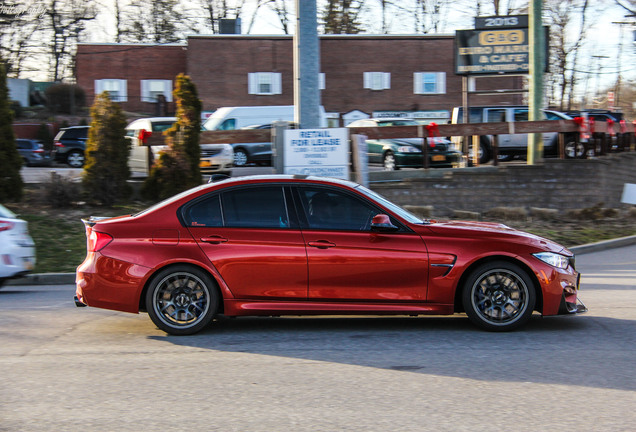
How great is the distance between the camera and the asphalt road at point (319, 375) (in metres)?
4.38

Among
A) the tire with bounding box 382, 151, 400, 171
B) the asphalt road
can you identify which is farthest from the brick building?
the asphalt road

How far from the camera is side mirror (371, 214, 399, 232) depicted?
21.2ft

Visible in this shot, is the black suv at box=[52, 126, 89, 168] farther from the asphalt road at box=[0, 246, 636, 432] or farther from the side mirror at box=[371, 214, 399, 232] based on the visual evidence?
the side mirror at box=[371, 214, 399, 232]

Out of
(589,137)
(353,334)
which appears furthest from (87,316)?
(589,137)

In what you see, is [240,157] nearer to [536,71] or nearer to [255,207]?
[536,71]

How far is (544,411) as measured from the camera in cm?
449

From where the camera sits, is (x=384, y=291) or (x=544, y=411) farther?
(x=384, y=291)

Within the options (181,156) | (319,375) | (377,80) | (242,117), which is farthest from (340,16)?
(319,375)

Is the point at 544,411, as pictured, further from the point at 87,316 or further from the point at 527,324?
the point at 87,316

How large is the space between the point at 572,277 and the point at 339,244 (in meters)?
2.28

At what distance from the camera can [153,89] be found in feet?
143

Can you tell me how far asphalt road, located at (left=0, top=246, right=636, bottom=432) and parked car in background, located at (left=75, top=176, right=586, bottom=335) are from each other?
0.30 meters

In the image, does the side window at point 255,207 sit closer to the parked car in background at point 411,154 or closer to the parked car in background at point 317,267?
the parked car in background at point 317,267

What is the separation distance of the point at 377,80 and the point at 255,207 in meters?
36.7
